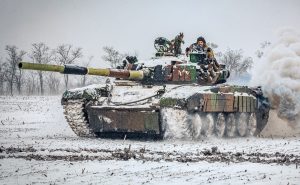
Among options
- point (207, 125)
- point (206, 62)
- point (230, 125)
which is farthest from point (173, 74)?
point (230, 125)

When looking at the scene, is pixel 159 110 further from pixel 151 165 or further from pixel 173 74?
pixel 151 165

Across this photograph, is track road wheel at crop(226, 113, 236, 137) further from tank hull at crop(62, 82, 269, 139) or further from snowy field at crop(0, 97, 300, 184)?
snowy field at crop(0, 97, 300, 184)

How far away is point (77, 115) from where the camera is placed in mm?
16016

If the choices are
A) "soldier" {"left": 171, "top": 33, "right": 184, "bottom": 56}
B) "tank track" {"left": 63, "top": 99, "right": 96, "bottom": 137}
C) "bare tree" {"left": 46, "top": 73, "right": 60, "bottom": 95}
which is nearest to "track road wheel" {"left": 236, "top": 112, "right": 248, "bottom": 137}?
"soldier" {"left": 171, "top": 33, "right": 184, "bottom": 56}

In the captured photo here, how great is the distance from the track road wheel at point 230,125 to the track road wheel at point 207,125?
120 centimetres

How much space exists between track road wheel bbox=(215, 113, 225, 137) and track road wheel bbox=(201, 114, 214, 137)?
50 cm

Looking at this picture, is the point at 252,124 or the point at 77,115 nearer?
the point at 77,115

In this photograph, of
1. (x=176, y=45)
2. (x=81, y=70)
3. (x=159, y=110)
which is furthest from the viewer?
(x=176, y=45)

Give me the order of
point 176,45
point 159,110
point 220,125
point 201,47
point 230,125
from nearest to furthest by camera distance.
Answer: point 159,110, point 220,125, point 230,125, point 201,47, point 176,45

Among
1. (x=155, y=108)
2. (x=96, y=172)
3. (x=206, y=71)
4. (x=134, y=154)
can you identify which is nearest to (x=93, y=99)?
(x=155, y=108)

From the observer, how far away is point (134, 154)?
11.1 metres

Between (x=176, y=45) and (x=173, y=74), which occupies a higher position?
(x=176, y=45)

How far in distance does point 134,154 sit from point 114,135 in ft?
18.8

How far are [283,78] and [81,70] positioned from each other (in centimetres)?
871
